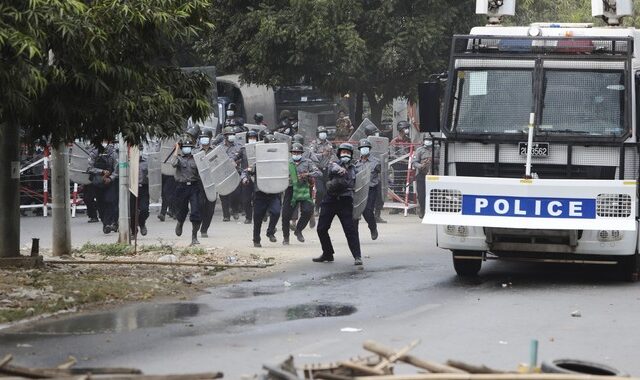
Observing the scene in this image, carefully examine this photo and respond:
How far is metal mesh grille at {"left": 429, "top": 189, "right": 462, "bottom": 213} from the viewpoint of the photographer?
14648 mm

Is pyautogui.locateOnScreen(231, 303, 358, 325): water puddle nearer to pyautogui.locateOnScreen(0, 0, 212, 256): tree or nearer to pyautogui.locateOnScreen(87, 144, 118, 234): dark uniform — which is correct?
pyautogui.locateOnScreen(0, 0, 212, 256): tree

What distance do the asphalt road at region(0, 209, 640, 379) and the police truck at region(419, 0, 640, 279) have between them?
1.90 feet

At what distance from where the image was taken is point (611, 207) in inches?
563

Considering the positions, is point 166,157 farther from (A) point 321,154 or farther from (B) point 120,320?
(B) point 120,320

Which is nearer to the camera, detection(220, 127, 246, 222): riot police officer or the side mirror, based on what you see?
the side mirror

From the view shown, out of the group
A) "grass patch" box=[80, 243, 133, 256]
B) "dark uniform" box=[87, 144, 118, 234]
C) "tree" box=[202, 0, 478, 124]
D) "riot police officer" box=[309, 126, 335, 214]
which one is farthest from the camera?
"tree" box=[202, 0, 478, 124]

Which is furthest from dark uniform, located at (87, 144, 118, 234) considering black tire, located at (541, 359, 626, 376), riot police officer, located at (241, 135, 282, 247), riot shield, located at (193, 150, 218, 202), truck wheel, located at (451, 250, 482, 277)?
black tire, located at (541, 359, 626, 376)

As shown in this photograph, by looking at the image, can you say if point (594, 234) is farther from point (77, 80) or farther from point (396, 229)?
point (396, 229)

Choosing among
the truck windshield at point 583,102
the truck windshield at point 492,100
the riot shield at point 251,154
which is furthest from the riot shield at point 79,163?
the truck windshield at point 583,102

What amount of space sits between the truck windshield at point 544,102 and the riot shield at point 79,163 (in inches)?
420

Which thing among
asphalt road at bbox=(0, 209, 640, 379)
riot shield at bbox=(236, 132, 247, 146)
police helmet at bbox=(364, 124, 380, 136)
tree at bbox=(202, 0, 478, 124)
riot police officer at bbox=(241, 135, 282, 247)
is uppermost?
tree at bbox=(202, 0, 478, 124)

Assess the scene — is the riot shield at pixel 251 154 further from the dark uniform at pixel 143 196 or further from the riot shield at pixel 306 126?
the riot shield at pixel 306 126

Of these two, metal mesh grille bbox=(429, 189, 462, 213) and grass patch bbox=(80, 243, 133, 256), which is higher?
metal mesh grille bbox=(429, 189, 462, 213)

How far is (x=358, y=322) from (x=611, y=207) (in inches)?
150
